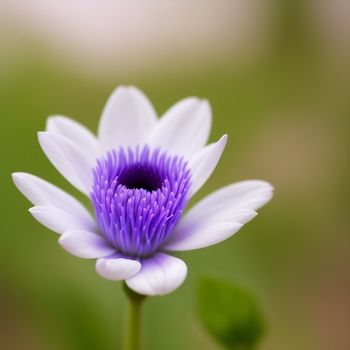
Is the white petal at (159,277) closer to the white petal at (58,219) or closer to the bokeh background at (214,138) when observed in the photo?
the white petal at (58,219)

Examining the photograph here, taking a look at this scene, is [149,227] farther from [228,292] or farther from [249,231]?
[249,231]

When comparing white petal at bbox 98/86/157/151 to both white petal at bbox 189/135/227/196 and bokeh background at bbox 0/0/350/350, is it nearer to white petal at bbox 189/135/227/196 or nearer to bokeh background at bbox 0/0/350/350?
white petal at bbox 189/135/227/196

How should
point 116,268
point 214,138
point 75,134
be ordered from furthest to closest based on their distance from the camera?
1. point 214,138
2. point 75,134
3. point 116,268

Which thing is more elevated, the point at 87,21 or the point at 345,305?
the point at 87,21

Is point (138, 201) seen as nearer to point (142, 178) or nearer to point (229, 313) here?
point (142, 178)

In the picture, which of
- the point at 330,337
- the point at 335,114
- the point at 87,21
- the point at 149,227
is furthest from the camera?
the point at 87,21

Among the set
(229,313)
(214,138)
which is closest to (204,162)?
(229,313)

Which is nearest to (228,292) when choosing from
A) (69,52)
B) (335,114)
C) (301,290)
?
(301,290)

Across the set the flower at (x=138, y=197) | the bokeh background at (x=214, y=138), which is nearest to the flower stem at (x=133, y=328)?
the flower at (x=138, y=197)
